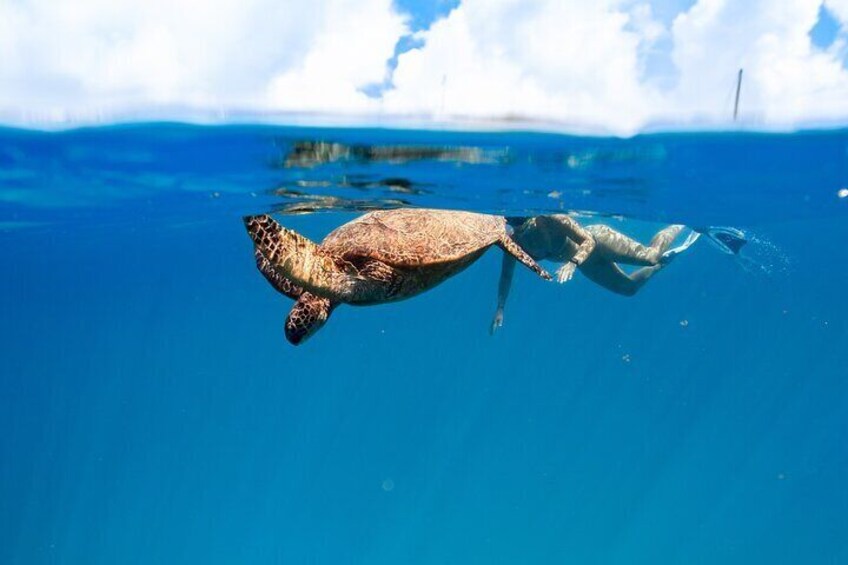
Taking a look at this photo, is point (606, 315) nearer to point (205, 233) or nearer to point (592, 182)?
point (205, 233)

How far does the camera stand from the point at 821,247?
26.8 m

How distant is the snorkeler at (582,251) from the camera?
38.3ft

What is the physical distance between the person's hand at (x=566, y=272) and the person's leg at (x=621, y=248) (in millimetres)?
985

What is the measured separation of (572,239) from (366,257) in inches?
226

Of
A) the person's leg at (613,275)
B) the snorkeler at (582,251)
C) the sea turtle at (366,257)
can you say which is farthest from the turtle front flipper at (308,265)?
the person's leg at (613,275)

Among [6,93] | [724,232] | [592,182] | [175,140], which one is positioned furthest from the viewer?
[724,232]

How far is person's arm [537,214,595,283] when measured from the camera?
1131 cm

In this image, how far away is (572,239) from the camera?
1199 centimetres

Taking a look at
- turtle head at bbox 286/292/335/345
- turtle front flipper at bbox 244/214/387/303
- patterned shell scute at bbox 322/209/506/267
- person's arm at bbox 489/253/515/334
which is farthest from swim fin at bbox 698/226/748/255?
turtle head at bbox 286/292/335/345

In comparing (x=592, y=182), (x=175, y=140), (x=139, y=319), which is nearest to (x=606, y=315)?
(x=139, y=319)

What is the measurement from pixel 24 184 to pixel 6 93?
219 inches

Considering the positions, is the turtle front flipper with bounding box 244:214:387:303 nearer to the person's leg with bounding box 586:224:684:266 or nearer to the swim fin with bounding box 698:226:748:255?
the person's leg with bounding box 586:224:684:266

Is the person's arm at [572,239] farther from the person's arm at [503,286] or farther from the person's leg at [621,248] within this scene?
the person's arm at [503,286]

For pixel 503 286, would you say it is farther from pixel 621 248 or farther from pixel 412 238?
pixel 412 238
